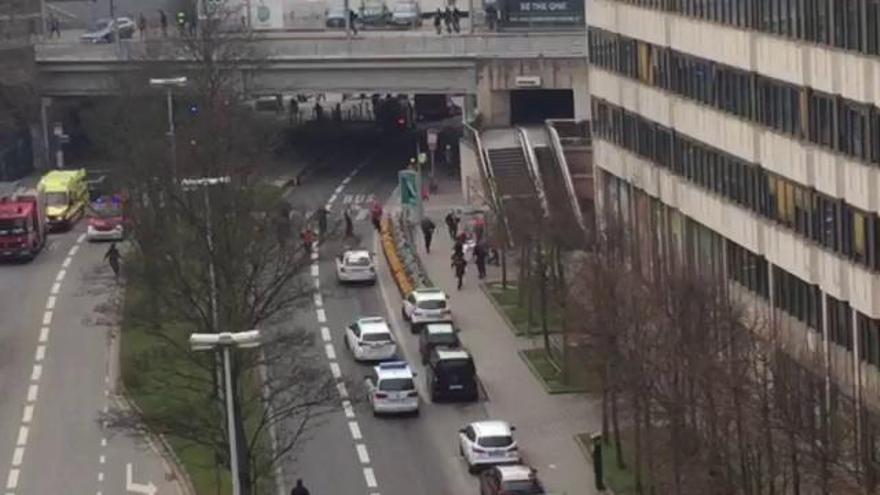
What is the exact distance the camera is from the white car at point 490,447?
63.0m

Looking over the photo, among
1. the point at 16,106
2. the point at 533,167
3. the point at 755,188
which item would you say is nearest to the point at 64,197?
the point at 16,106

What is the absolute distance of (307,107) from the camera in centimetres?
13350

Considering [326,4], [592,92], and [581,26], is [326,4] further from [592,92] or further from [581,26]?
[592,92]

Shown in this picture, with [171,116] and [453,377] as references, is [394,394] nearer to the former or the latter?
[453,377]

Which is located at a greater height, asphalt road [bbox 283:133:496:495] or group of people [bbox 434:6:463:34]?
group of people [bbox 434:6:463:34]

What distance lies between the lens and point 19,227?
92.9 metres

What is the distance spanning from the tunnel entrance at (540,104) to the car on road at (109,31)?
20251mm

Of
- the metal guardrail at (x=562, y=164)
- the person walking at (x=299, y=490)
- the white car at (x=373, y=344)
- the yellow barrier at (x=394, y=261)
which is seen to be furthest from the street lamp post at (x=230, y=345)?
the yellow barrier at (x=394, y=261)

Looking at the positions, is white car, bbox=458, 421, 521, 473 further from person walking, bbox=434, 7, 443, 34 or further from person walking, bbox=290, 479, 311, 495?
person walking, bbox=434, 7, 443, 34

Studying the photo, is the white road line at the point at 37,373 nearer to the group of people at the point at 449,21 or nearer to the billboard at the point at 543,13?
the billboard at the point at 543,13

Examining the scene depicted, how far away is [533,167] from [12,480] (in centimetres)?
3465

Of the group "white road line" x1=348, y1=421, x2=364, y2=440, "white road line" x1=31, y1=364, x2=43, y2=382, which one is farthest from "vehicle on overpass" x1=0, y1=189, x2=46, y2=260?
"white road line" x1=348, y1=421, x2=364, y2=440

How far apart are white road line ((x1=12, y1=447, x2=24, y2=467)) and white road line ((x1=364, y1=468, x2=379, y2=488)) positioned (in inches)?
339

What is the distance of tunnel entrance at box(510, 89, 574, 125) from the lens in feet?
366
